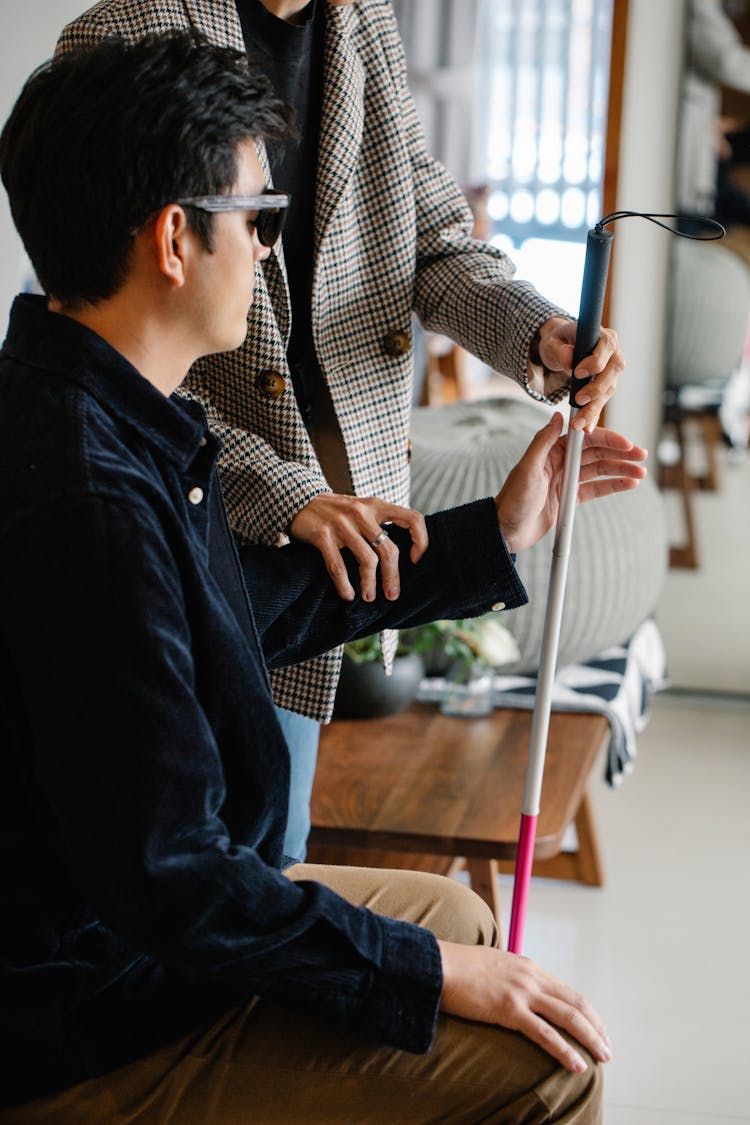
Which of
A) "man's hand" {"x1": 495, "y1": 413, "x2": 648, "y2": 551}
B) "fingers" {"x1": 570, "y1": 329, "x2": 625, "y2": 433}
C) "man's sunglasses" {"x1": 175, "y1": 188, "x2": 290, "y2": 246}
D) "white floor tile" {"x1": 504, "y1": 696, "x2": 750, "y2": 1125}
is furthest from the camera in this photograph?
"white floor tile" {"x1": 504, "y1": 696, "x2": 750, "y2": 1125}

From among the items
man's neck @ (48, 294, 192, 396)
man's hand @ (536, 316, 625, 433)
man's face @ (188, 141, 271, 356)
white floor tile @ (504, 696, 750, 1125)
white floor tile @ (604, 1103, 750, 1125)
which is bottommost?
white floor tile @ (504, 696, 750, 1125)

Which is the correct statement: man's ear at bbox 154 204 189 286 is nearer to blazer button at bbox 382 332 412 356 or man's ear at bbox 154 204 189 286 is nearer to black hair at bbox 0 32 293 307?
black hair at bbox 0 32 293 307

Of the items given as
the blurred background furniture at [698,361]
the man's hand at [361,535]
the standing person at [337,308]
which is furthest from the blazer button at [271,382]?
the blurred background furniture at [698,361]

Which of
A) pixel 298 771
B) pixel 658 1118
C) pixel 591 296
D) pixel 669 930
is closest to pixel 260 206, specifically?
pixel 591 296

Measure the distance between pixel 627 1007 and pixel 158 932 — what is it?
1.61 m

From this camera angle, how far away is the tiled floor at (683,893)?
2.19 metres

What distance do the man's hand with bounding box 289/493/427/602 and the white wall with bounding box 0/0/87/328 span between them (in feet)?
2.04

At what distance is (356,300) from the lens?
1.64m

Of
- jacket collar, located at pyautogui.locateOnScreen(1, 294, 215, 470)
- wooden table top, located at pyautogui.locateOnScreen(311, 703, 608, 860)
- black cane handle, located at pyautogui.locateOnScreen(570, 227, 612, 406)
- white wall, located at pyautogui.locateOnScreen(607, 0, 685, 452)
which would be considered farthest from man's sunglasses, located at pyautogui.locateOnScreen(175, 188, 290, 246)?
white wall, located at pyautogui.locateOnScreen(607, 0, 685, 452)

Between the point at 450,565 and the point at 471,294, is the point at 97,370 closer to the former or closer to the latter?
the point at 450,565

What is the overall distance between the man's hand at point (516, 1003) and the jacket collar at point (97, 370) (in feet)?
1.61

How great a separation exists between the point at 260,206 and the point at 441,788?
1.27 metres

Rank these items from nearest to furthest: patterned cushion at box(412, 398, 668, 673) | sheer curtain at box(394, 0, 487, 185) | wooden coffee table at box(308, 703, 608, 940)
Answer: wooden coffee table at box(308, 703, 608, 940) < patterned cushion at box(412, 398, 668, 673) < sheer curtain at box(394, 0, 487, 185)

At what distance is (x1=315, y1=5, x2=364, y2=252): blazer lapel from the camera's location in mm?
1546
